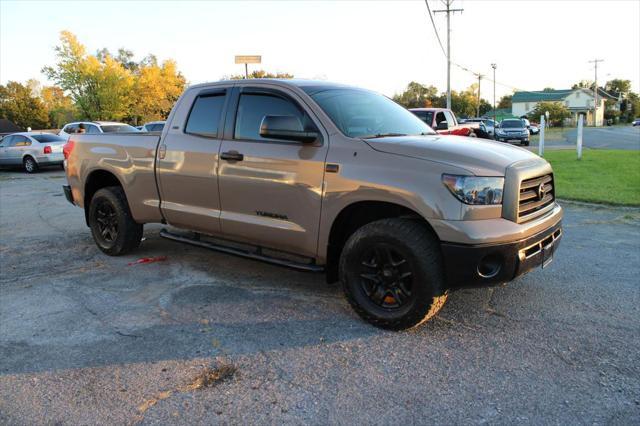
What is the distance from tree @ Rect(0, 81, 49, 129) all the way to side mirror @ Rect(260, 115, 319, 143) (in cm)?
7996

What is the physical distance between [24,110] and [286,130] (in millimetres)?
81413

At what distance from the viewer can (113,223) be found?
6.11 meters

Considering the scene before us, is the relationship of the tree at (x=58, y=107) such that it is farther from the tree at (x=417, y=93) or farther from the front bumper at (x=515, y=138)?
the tree at (x=417, y=93)

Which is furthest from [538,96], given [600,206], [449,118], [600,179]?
[600,206]

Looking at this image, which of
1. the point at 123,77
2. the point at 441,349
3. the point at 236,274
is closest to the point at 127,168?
the point at 236,274

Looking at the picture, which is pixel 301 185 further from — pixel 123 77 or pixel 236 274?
pixel 123 77

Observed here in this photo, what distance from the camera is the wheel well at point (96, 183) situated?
6.14 m

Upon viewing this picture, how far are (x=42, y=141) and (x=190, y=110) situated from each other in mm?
16480

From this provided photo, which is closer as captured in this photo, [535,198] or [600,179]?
[535,198]

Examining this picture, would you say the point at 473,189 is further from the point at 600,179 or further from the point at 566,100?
the point at 566,100

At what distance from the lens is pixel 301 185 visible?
417 cm

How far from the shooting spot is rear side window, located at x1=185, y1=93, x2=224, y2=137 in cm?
492

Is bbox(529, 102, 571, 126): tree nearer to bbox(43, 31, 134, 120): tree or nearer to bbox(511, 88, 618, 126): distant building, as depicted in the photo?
bbox(511, 88, 618, 126): distant building

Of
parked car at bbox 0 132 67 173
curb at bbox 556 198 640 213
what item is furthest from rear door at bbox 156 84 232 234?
parked car at bbox 0 132 67 173
